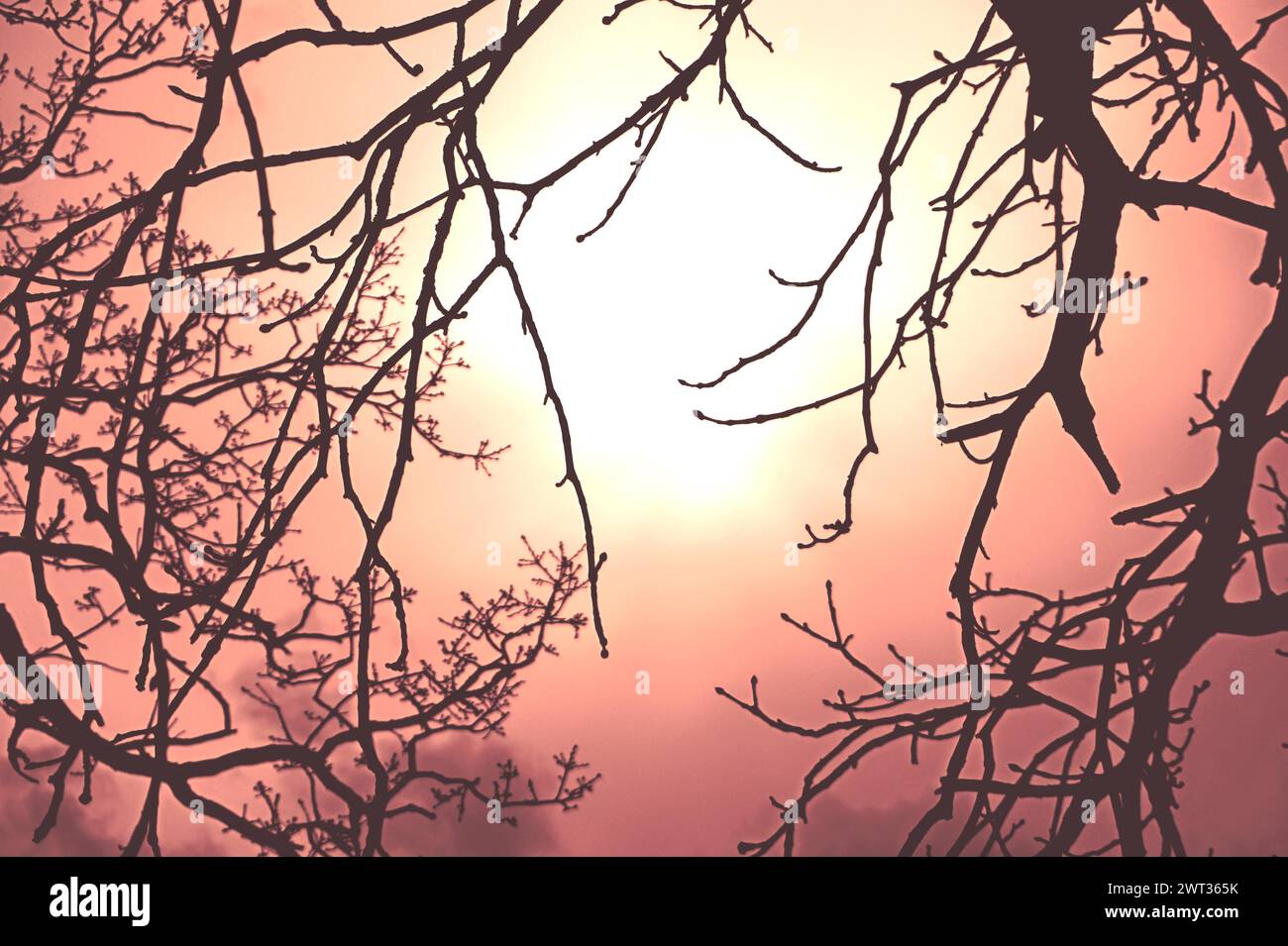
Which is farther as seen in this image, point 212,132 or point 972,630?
point 972,630

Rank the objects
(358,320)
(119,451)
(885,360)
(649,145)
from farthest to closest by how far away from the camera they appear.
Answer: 1. (358,320)
2. (885,360)
3. (649,145)
4. (119,451)

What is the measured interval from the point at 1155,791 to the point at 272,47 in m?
2.40

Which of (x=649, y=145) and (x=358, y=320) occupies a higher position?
(x=358, y=320)

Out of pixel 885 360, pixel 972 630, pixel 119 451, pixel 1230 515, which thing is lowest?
pixel 972 630

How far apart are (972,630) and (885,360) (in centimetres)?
69

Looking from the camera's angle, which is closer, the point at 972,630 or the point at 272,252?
the point at 272,252

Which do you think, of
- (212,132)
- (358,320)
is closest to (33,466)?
(212,132)

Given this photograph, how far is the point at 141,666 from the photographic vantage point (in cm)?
209

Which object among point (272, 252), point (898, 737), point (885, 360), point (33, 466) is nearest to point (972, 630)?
point (898, 737)

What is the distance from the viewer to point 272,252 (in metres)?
1.94
